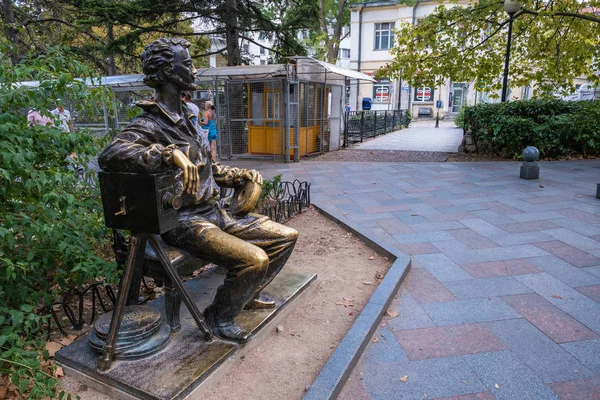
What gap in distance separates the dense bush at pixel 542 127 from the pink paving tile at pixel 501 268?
7.99m

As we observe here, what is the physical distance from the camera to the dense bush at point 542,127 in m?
10.9

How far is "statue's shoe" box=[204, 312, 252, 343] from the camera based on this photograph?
2.71 metres

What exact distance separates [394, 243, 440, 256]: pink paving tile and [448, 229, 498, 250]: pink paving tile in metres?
0.44

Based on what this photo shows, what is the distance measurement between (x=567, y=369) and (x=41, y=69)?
12.5 ft

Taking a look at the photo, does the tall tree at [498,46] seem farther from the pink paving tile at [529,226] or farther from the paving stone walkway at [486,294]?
the pink paving tile at [529,226]

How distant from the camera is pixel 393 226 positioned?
5750 millimetres

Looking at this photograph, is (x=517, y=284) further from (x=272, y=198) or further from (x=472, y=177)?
(x=472, y=177)

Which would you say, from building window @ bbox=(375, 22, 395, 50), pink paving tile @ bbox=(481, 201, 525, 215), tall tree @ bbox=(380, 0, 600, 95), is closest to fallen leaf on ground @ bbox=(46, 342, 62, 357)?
pink paving tile @ bbox=(481, 201, 525, 215)

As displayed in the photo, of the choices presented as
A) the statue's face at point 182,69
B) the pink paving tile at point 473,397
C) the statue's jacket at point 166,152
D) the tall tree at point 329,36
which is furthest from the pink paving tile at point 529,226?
the tall tree at point 329,36

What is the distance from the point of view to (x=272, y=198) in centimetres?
670

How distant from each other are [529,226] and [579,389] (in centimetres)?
348

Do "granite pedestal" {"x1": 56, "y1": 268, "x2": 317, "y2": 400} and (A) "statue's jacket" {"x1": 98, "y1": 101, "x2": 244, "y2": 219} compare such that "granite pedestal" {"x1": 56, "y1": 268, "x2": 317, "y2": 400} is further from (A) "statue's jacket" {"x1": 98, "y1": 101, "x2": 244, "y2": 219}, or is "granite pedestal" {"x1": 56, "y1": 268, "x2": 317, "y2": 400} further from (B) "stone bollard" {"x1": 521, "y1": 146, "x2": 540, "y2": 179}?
(B) "stone bollard" {"x1": 521, "y1": 146, "x2": 540, "y2": 179}

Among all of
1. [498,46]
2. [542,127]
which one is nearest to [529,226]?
[542,127]

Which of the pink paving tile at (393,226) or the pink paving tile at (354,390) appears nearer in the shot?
the pink paving tile at (354,390)
